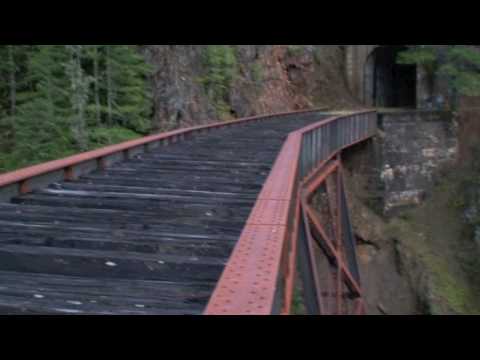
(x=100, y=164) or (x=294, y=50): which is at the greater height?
(x=294, y=50)

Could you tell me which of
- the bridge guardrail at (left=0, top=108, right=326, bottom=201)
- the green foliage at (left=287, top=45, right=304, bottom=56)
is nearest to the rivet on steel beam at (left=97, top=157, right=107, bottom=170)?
the bridge guardrail at (left=0, top=108, right=326, bottom=201)

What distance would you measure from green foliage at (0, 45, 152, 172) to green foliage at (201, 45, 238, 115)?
3293mm

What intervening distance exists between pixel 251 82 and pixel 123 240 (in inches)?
741

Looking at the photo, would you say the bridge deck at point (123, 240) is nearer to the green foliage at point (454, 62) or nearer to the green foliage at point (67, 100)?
the green foliage at point (67, 100)

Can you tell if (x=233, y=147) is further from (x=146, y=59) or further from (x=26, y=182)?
(x=146, y=59)

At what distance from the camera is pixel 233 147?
31.1 feet

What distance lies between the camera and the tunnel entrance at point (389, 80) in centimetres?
2725

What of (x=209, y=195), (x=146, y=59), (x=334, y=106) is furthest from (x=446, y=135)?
(x=209, y=195)

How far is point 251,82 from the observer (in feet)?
72.9

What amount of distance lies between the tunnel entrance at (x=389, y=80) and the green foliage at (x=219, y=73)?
934cm

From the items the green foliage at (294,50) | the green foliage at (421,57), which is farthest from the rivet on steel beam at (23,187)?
the green foliage at (294,50)

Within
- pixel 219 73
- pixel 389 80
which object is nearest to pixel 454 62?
pixel 389 80

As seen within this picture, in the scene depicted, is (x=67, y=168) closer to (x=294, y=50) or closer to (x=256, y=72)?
(x=256, y=72)

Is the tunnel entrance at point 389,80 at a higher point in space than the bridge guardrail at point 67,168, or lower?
higher
